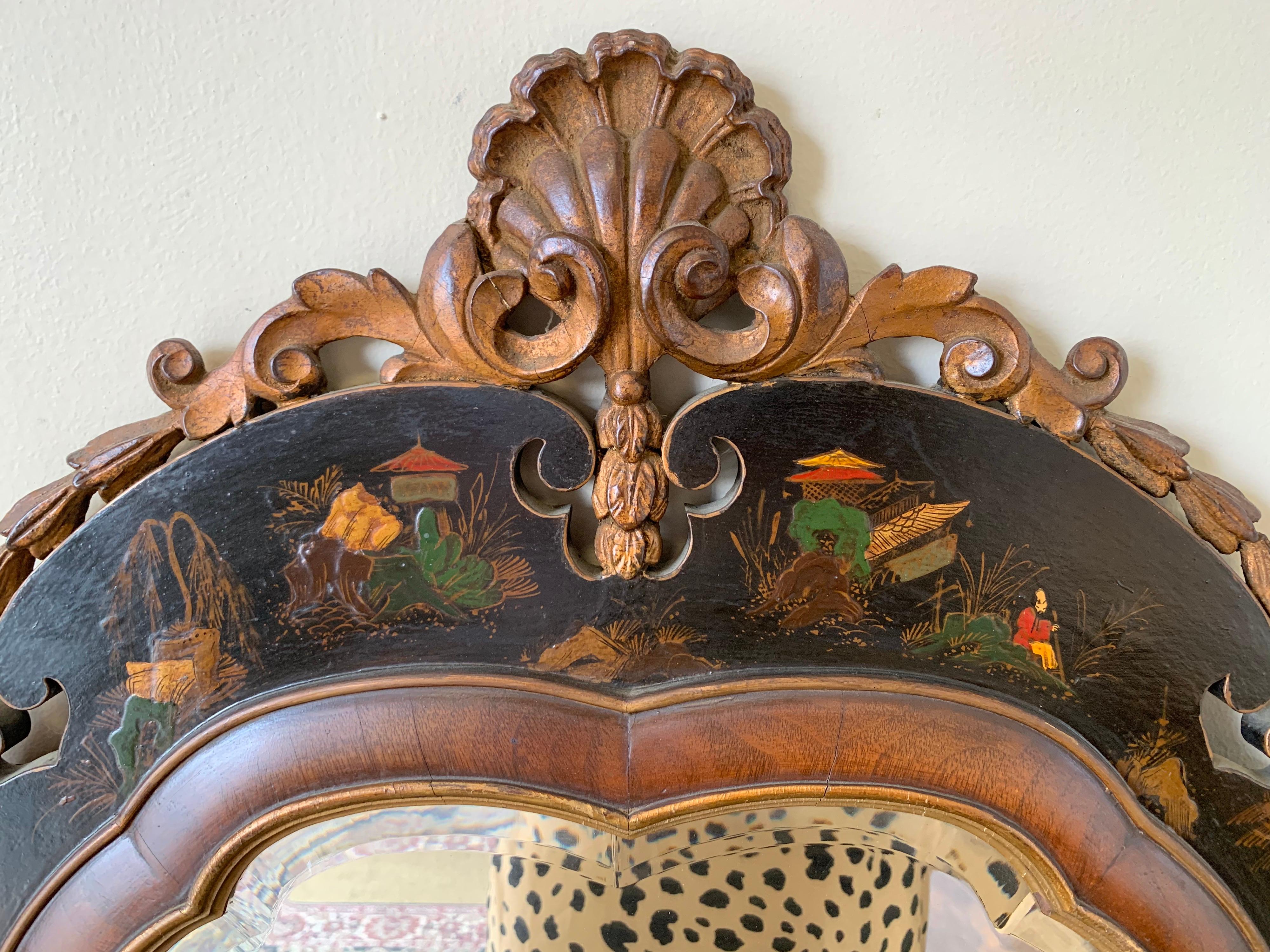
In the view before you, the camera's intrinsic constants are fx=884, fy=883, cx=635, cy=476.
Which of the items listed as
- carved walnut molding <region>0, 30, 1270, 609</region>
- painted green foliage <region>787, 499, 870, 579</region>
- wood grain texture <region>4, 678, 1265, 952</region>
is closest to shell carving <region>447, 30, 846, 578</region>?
carved walnut molding <region>0, 30, 1270, 609</region>

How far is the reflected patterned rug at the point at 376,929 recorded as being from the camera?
0.74m

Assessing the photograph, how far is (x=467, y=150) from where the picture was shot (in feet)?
2.04

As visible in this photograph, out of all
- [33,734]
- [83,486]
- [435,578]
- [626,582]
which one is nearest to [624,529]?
[626,582]

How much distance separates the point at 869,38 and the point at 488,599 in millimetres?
479

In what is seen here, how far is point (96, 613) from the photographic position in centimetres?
63

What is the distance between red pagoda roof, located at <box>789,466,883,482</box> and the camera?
0.63 m

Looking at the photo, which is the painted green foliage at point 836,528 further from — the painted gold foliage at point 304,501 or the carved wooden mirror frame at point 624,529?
the painted gold foliage at point 304,501

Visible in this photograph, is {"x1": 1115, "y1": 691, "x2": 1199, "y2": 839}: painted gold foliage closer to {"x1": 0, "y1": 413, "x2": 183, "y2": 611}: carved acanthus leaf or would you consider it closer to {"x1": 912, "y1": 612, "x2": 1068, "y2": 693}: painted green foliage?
{"x1": 912, "y1": 612, "x2": 1068, "y2": 693}: painted green foliage

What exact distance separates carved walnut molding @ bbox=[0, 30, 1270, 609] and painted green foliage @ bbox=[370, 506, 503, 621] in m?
0.09

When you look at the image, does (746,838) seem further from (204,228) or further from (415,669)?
(204,228)

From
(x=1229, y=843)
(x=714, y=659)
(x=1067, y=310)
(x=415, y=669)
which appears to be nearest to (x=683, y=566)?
(x=714, y=659)

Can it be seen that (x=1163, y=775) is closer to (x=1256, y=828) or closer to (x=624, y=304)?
(x=1256, y=828)

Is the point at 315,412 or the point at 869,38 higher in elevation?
the point at 869,38

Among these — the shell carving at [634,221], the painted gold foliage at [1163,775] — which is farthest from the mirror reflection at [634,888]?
the shell carving at [634,221]
